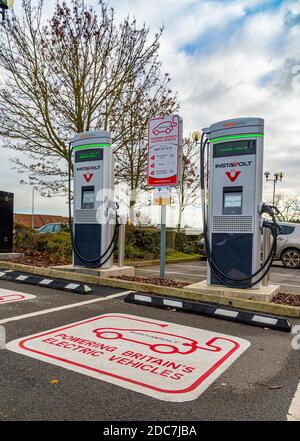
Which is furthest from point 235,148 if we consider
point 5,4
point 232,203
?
point 5,4

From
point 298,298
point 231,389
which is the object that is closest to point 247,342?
point 231,389

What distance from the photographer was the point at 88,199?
7.70 meters

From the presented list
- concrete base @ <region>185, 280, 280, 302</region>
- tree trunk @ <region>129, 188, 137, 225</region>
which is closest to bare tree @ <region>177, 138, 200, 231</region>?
tree trunk @ <region>129, 188, 137, 225</region>

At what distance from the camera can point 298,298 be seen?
6.25 m

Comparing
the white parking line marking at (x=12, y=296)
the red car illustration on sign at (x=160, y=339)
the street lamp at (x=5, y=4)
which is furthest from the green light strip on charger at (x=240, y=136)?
the street lamp at (x=5, y=4)

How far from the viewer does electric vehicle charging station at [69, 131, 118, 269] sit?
747 cm

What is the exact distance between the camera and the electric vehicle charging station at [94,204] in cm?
747

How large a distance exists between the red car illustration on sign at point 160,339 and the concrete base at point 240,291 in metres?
1.83

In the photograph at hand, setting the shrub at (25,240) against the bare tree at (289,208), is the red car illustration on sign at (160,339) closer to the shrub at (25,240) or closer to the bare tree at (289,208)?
the shrub at (25,240)

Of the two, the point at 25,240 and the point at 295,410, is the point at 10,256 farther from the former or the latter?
the point at 295,410

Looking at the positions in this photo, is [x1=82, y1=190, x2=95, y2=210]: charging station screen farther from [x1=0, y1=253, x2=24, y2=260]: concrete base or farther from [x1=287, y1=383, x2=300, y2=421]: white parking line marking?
[x1=287, y1=383, x2=300, y2=421]: white parking line marking

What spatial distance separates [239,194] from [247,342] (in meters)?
2.70
